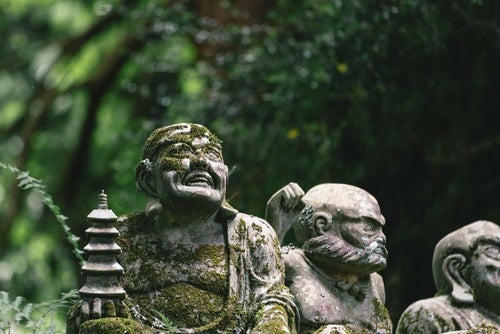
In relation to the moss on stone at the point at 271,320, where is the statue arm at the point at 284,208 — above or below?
above

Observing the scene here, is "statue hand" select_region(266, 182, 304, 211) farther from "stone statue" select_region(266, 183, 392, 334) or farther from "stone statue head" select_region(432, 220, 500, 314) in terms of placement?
"stone statue head" select_region(432, 220, 500, 314)

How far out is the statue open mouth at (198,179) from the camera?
8867 millimetres

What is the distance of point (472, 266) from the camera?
32.9 feet

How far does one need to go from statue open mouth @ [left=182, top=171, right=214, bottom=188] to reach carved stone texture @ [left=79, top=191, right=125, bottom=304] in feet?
2.17

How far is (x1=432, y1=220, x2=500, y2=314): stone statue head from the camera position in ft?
32.8

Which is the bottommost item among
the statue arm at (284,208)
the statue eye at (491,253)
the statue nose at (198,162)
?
the statue eye at (491,253)

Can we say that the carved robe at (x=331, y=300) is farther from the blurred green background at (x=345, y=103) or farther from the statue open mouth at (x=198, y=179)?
the blurred green background at (x=345, y=103)

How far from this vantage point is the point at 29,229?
22.0m

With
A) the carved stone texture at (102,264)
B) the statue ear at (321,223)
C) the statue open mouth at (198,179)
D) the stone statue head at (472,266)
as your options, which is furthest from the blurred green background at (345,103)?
the carved stone texture at (102,264)

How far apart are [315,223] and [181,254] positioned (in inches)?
47.3

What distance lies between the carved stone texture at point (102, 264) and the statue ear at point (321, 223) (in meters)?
1.82

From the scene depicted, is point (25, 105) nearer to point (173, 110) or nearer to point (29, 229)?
point (29, 229)

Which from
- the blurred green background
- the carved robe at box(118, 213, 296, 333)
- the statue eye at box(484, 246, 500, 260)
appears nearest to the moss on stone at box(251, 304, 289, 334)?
the carved robe at box(118, 213, 296, 333)

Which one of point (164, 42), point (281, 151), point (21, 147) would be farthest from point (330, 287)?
point (21, 147)
